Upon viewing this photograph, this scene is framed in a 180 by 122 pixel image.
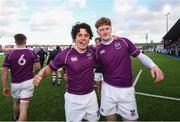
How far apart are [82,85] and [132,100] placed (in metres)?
1.01

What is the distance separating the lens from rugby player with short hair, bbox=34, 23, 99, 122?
618cm

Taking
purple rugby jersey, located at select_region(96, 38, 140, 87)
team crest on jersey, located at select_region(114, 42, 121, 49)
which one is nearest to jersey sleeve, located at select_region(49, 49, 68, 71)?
purple rugby jersey, located at select_region(96, 38, 140, 87)

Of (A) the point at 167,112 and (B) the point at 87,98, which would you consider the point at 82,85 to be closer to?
(B) the point at 87,98

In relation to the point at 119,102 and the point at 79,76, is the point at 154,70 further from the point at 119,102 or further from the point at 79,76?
the point at 79,76

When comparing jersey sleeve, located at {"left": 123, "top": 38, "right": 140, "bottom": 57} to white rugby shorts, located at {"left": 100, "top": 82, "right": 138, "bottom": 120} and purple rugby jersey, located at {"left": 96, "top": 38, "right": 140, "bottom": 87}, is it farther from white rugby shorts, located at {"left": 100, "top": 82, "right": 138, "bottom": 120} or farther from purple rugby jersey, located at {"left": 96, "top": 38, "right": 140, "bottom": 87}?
white rugby shorts, located at {"left": 100, "top": 82, "right": 138, "bottom": 120}

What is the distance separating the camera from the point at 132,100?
21.7 ft

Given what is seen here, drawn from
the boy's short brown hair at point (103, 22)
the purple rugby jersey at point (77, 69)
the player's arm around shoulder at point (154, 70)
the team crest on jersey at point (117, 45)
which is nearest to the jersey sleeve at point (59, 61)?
the purple rugby jersey at point (77, 69)

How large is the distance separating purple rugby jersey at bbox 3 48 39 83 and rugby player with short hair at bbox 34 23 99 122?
167 centimetres

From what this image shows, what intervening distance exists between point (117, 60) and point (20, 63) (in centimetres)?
232

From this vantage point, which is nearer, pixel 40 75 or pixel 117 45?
pixel 40 75

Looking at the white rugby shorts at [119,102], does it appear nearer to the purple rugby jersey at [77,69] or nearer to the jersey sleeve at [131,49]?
the purple rugby jersey at [77,69]

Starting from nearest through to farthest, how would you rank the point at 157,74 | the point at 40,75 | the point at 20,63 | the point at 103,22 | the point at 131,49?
the point at 40,75
the point at 157,74
the point at 103,22
the point at 131,49
the point at 20,63

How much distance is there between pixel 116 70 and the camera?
21.7ft

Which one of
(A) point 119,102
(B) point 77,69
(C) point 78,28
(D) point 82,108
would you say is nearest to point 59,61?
(B) point 77,69
